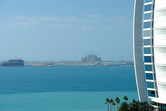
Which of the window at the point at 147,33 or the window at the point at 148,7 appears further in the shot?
the window at the point at 148,7

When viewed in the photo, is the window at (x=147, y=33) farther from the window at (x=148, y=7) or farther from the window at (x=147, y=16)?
the window at (x=148, y=7)

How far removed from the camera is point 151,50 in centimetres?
4481

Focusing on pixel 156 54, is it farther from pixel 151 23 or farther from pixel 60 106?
pixel 60 106

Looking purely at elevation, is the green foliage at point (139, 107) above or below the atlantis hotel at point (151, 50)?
below

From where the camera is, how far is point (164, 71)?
43156mm

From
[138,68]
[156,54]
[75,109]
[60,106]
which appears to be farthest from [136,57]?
[60,106]

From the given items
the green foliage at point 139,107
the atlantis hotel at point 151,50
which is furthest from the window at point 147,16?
the green foliage at point 139,107

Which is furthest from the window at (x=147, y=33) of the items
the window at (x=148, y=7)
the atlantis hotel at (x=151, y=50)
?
the window at (x=148, y=7)

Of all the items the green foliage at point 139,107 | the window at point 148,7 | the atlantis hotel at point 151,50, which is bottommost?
the green foliage at point 139,107

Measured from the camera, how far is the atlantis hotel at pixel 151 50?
43062 millimetres

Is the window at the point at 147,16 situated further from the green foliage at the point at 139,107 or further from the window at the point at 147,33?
the green foliage at the point at 139,107

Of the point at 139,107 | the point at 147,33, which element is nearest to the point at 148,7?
the point at 147,33

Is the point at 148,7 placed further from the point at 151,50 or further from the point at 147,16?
the point at 151,50

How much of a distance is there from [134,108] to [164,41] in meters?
9.72
